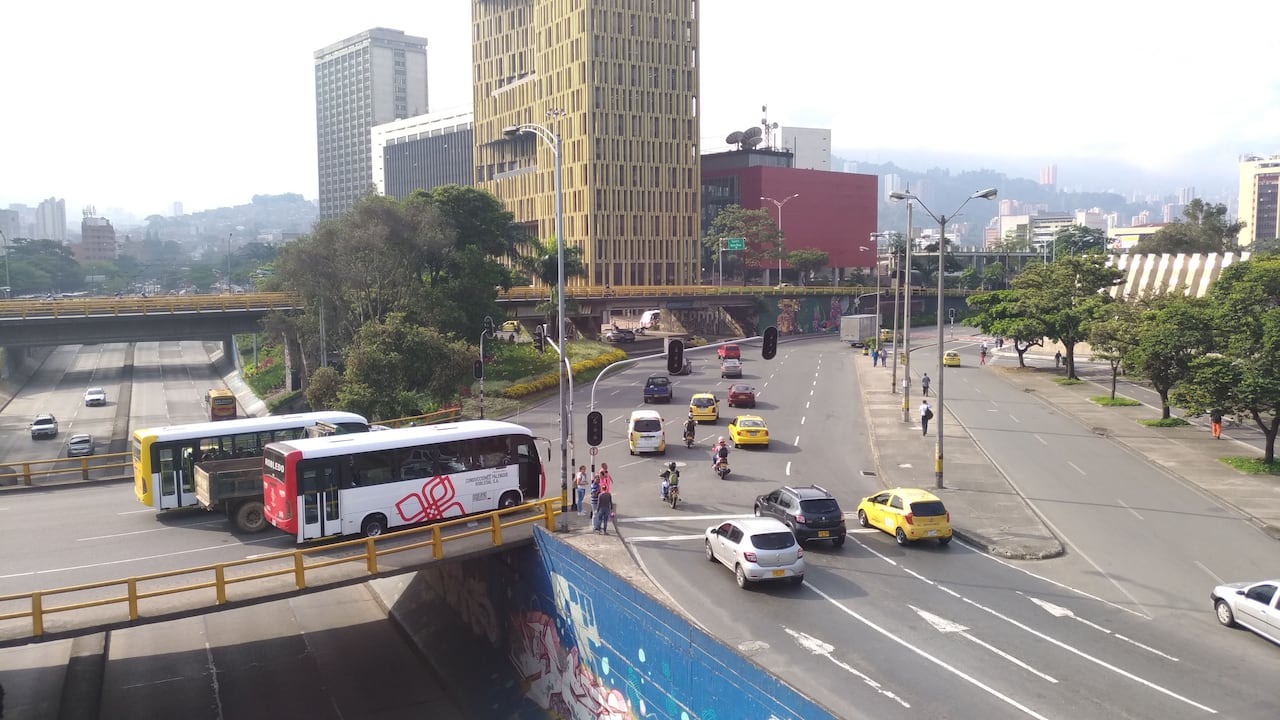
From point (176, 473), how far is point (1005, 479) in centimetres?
2795

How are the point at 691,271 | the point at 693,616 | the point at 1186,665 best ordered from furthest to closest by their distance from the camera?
1. the point at 691,271
2. the point at 693,616
3. the point at 1186,665

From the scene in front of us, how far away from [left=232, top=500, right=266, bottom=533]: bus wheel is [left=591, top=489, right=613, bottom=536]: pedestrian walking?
8.73 meters

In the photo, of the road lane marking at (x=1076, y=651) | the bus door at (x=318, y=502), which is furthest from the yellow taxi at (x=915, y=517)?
the bus door at (x=318, y=502)

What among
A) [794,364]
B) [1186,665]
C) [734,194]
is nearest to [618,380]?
[794,364]

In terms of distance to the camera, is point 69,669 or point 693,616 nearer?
point 693,616

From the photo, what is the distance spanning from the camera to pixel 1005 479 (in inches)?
1383

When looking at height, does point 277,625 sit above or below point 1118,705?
below

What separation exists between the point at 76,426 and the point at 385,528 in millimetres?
66245

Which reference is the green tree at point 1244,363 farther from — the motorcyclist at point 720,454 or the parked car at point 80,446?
the parked car at point 80,446

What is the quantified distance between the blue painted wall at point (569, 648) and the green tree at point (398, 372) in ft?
47.1

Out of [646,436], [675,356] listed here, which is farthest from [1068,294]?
[675,356]

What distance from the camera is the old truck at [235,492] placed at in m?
24.0

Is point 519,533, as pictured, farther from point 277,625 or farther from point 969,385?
point 969,385

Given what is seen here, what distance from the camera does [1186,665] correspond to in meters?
18.3
